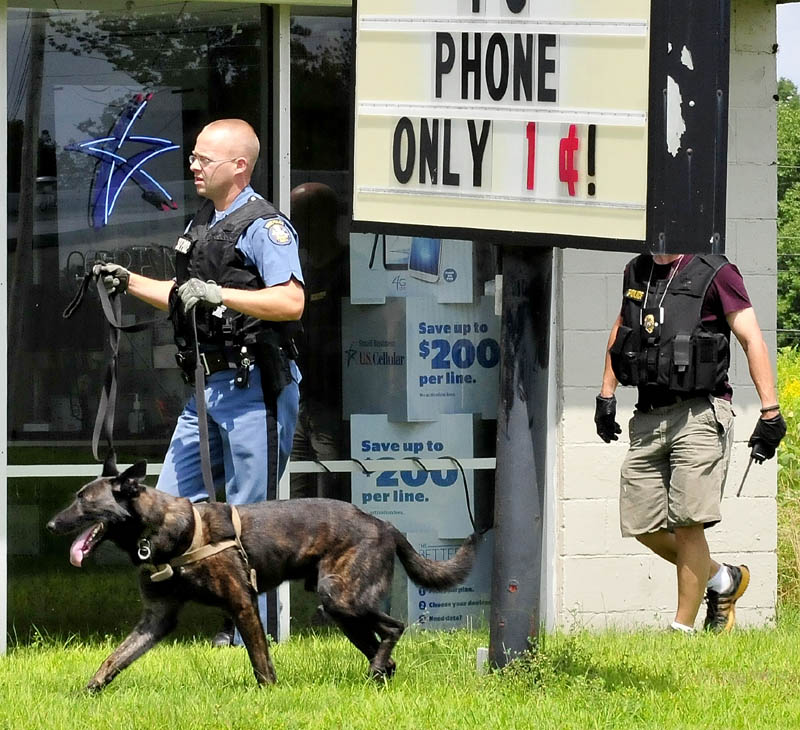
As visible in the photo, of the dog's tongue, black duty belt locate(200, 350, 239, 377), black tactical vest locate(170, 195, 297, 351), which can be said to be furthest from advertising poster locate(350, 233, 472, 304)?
the dog's tongue

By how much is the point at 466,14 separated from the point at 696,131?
0.85 metres

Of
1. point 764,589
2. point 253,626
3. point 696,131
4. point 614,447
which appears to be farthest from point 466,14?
point 764,589

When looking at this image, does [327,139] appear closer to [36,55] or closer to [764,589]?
[36,55]

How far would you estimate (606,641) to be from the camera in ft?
21.7

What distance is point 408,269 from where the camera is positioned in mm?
7289

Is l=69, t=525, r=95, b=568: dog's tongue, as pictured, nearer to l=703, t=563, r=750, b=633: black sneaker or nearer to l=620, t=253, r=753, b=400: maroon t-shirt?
l=620, t=253, r=753, b=400: maroon t-shirt

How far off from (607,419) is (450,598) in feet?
4.54

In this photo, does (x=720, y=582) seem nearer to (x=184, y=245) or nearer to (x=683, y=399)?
(x=683, y=399)

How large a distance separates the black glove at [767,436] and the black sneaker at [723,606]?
0.96 metres

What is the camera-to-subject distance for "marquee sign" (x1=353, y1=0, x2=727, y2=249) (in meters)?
4.55

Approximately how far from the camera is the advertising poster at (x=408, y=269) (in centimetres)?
723

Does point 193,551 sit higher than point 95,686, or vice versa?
point 193,551

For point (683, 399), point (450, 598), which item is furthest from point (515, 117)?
point (450, 598)

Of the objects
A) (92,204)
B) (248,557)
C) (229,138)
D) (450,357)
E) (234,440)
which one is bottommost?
(248,557)
